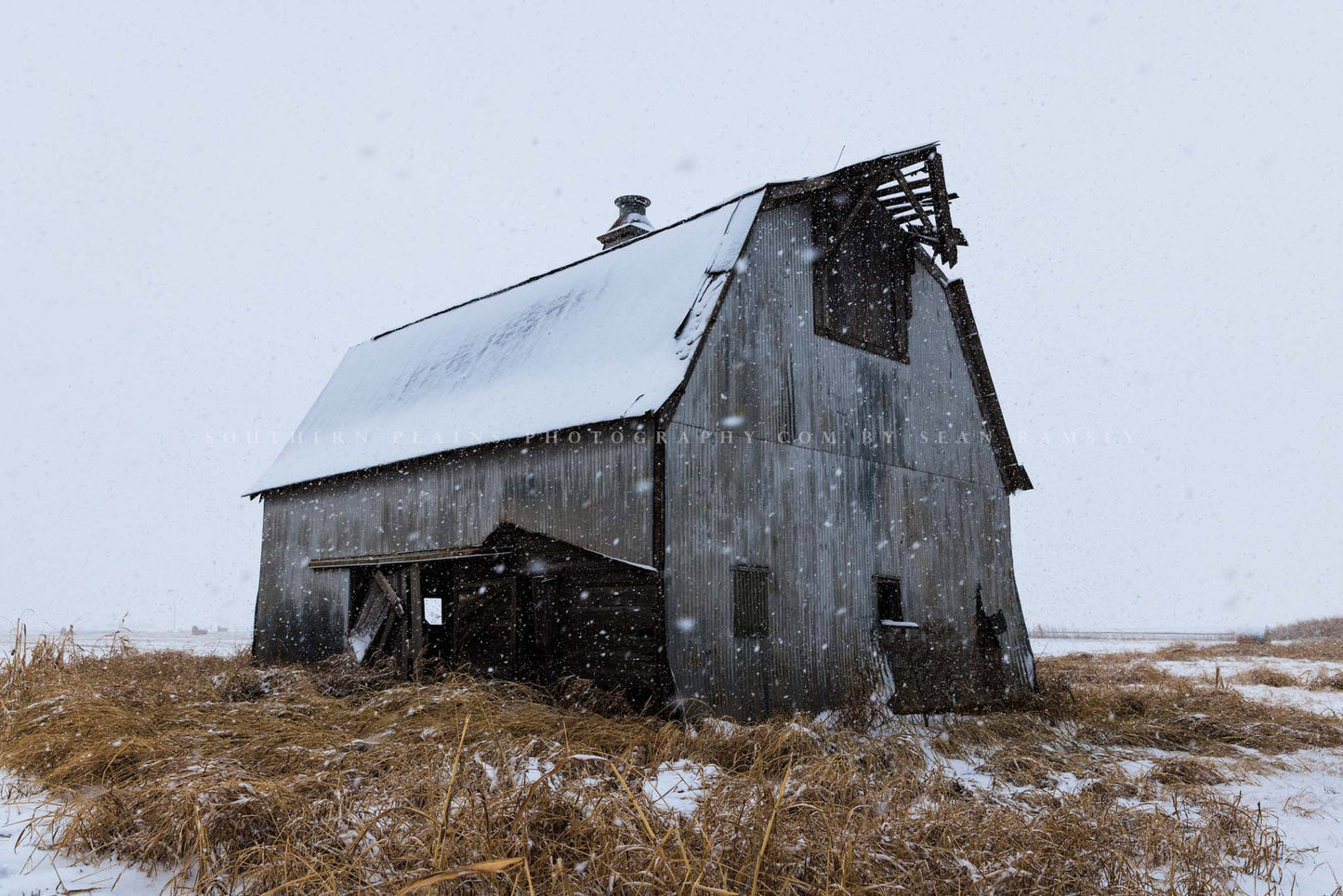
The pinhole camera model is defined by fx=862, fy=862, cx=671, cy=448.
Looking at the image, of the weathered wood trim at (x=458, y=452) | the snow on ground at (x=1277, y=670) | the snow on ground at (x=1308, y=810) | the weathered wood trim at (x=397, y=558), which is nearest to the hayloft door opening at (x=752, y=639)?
the weathered wood trim at (x=458, y=452)

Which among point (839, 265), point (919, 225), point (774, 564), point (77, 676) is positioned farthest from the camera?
point (919, 225)

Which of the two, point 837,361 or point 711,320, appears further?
point 837,361

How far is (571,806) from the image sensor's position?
3750 mm

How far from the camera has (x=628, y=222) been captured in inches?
642

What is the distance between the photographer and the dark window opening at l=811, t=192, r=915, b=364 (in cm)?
1134

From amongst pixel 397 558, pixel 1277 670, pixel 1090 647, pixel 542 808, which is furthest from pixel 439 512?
pixel 1090 647

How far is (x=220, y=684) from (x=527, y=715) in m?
4.46

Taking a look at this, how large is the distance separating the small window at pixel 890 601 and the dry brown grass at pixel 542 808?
10.9 ft

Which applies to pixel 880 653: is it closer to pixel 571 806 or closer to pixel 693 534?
pixel 693 534

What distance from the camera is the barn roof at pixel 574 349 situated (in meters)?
9.81

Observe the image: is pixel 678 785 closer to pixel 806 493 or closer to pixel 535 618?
pixel 535 618

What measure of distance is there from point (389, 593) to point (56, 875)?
835cm

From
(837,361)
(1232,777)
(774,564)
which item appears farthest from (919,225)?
(1232,777)

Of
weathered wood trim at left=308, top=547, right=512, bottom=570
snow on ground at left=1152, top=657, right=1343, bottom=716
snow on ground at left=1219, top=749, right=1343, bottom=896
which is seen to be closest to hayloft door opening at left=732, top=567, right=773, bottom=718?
weathered wood trim at left=308, top=547, right=512, bottom=570
